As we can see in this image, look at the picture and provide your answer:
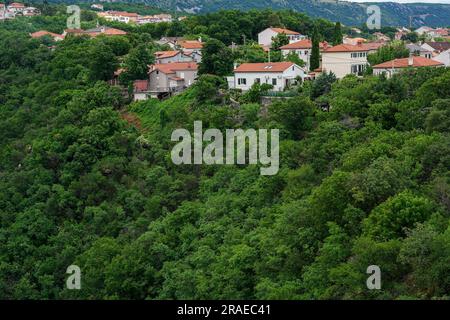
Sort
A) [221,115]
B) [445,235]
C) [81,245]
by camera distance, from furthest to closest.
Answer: [221,115] → [81,245] → [445,235]

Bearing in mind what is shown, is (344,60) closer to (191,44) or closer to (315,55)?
(315,55)

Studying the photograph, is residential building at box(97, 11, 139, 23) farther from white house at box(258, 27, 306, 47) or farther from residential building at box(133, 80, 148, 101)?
residential building at box(133, 80, 148, 101)

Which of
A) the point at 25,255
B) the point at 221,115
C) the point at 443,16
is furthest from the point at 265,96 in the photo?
the point at 443,16

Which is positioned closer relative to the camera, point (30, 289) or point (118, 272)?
point (118, 272)

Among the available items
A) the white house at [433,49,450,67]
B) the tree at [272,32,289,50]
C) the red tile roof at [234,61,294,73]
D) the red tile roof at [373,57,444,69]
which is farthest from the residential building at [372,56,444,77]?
the tree at [272,32,289,50]

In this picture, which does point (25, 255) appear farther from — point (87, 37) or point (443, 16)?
point (443, 16)

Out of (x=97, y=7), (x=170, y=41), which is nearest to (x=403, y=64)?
(x=170, y=41)
